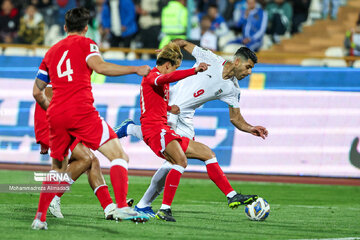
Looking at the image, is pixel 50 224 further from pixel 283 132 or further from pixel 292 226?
pixel 283 132

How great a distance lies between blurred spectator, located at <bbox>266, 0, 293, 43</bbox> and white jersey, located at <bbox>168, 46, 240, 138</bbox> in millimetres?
9937

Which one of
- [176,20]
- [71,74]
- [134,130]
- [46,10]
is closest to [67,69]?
[71,74]

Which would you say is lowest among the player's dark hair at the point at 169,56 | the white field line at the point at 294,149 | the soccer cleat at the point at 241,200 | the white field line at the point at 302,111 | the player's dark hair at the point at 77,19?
the white field line at the point at 294,149

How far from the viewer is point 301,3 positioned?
70.4 ft

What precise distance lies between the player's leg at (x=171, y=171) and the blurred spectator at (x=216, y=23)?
10.7 m

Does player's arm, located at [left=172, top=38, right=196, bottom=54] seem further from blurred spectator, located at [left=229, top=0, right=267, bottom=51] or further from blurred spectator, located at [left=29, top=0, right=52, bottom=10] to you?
blurred spectator, located at [left=29, top=0, right=52, bottom=10]

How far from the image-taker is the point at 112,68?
7.43m

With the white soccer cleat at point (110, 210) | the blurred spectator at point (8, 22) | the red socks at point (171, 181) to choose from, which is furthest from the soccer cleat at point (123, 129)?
the blurred spectator at point (8, 22)

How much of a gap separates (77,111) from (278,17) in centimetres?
1294

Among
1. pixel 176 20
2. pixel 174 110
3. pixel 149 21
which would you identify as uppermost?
pixel 174 110

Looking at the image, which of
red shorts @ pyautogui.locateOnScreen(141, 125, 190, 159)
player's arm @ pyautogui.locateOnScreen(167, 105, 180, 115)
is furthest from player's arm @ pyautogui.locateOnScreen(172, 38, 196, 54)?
red shorts @ pyautogui.locateOnScreen(141, 125, 190, 159)

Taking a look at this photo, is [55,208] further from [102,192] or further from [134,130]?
[134,130]

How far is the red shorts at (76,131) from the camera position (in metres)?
7.65

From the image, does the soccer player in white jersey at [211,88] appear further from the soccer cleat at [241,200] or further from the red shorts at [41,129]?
the red shorts at [41,129]
